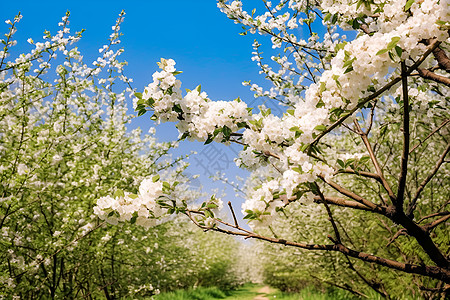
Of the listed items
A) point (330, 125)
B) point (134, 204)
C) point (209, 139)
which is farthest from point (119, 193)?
point (330, 125)

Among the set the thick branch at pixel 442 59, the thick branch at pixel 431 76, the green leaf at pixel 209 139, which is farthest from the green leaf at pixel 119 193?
the thick branch at pixel 442 59

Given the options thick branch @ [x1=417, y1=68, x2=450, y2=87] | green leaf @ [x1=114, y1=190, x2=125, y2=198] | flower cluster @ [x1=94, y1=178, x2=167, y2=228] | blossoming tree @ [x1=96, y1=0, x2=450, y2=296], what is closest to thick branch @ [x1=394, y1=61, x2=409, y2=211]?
blossoming tree @ [x1=96, y1=0, x2=450, y2=296]

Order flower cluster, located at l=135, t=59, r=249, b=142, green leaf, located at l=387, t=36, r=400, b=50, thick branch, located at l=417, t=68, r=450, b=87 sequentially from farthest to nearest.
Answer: flower cluster, located at l=135, t=59, r=249, b=142, thick branch, located at l=417, t=68, r=450, b=87, green leaf, located at l=387, t=36, r=400, b=50

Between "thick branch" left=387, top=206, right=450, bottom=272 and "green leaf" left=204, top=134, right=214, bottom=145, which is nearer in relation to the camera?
"thick branch" left=387, top=206, right=450, bottom=272

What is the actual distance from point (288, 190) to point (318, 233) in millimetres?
6526

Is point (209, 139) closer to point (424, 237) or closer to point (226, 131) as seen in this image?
point (226, 131)

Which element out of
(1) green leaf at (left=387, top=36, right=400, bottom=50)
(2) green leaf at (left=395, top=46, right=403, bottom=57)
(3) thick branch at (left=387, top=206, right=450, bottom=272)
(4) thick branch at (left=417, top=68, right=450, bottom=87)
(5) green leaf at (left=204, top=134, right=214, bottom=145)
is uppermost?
(4) thick branch at (left=417, top=68, right=450, bottom=87)

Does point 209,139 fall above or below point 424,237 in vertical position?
above

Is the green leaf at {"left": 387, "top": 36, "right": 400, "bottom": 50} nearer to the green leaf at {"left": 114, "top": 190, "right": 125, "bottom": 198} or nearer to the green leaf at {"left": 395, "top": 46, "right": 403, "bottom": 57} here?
the green leaf at {"left": 395, "top": 46, "right": 403, "bottom": 57}

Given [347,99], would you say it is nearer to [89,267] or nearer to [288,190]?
[288,190]

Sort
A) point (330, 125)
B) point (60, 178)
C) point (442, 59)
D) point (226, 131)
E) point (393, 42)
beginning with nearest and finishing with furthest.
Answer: point (393, 42), point (330, 125), point (226, 131), point (442, 59), point (60, 178)

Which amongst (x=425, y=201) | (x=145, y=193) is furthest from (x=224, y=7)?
(x=425, y=201)

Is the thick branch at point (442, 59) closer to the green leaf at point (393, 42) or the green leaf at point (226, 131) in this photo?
the green leaf at point (393, 42)

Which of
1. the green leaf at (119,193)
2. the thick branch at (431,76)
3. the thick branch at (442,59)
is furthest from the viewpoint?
the thick branch at (442,59)
